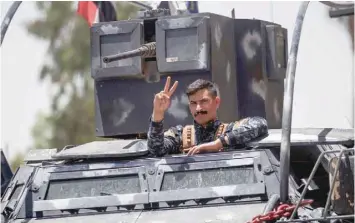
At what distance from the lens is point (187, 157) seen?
292 inches

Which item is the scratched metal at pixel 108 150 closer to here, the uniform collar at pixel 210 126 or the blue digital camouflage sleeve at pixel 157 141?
the blue digital camouflage sleeve at pixel 157 141

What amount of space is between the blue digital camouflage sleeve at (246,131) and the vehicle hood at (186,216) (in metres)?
0.60

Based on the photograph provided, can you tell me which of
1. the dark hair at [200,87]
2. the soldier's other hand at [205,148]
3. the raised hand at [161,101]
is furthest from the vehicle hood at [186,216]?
the dark hair at [200,87]

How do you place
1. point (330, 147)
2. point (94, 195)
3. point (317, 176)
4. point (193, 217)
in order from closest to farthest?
point (193, 217), point (94, 195), point (330, 147), point (317, 176)

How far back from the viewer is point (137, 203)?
7.24m

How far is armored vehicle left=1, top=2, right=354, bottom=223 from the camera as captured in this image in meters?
6.94

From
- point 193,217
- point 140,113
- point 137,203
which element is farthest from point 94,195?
point 140,113

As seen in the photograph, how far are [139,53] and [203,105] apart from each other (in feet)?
3.50

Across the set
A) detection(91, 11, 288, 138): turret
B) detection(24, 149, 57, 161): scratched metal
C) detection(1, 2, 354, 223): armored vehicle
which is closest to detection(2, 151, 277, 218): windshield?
detection(1, 2, 354, 223): armored vehicle

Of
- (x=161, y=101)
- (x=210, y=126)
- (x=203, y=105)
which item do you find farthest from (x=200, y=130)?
(x=161, y=101)

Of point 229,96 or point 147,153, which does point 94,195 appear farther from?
point 229,96

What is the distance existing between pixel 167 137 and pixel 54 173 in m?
0.84

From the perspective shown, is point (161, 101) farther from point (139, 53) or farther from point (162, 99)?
point (139, 53)

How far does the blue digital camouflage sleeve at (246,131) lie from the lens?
24.6 ft
